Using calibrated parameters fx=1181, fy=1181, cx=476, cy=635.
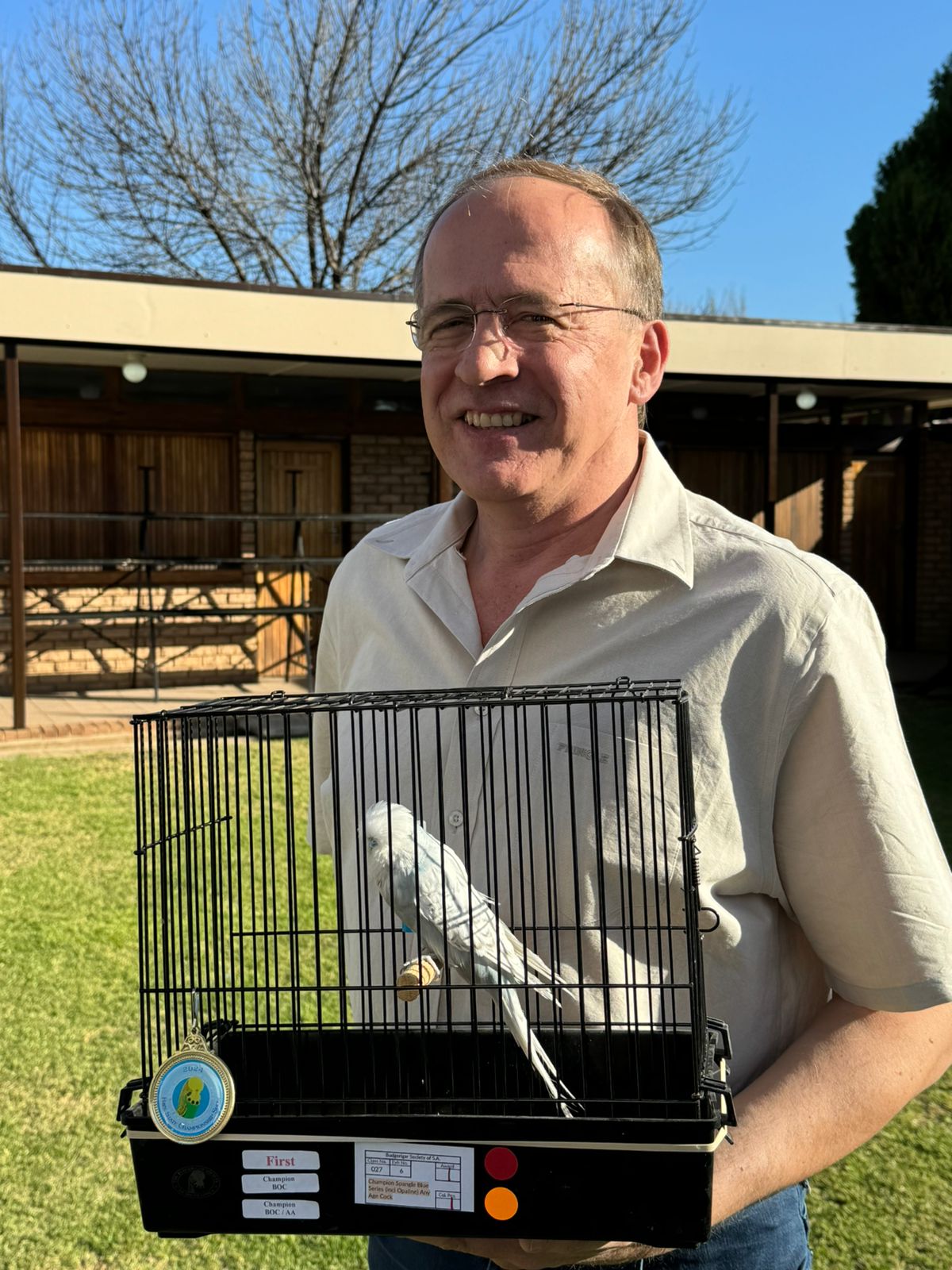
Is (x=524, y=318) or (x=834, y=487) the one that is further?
(x=834, y=487)

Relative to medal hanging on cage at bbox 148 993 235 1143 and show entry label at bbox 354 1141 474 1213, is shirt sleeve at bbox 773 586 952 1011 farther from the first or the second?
medal hanging on cage at bbox 148 993 235 1143

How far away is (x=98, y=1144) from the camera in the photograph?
374 centimetres

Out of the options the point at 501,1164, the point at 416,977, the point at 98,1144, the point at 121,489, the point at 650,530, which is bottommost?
the point at 98,1144

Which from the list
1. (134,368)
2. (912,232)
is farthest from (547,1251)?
(912,232)

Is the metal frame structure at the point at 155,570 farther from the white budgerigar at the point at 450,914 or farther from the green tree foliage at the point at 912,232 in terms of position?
the green tree foliage at the point at 912,232

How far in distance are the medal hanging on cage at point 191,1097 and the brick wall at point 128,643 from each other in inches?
430

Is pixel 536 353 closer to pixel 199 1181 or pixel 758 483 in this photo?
pixel 199 1181

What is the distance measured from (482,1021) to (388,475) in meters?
12.0

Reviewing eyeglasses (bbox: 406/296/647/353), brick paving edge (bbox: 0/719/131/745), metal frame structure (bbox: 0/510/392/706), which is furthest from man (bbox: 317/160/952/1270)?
metal frame structure (bbox: 0/510/392/706)

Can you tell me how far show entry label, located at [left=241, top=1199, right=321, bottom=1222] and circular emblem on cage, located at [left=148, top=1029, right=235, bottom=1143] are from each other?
9cm

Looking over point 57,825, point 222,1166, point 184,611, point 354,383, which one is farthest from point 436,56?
point 222,1166

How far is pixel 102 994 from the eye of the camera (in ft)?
15.7

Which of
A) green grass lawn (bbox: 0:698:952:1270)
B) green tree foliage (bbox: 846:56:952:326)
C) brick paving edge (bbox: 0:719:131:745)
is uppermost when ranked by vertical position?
green tree foliage (bbox: 846:56:952:326)

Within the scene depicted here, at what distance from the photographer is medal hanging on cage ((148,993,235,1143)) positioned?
119cm
